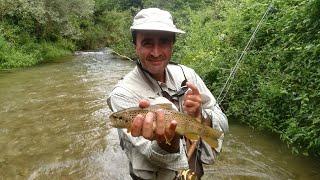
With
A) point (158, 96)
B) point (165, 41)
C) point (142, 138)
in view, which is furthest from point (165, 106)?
point (165, 41)

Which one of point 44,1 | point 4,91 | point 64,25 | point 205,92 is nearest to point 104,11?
point 64,25

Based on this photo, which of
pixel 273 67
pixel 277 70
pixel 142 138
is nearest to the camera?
pixel 142 138

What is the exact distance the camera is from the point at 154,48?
9.32ft

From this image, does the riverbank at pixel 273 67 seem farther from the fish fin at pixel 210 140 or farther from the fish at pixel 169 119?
the fish at pixel 169 119

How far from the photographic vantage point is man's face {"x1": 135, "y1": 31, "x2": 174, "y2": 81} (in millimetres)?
2836

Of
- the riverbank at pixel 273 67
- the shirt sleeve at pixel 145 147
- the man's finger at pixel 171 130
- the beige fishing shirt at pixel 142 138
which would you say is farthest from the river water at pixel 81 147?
the man's finger at pixel 171 130

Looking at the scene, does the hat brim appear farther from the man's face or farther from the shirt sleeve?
the shirt sleeve

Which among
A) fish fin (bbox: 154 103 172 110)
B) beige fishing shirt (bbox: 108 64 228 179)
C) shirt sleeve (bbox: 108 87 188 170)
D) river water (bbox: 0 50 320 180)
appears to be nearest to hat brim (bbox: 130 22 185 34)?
beige fishing shirt (bbox: 108 64 228 179)

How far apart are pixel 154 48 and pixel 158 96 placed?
353 millimetres

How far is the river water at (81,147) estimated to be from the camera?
634 centimetres

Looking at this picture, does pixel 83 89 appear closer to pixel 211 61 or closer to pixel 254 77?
pixel 211 61

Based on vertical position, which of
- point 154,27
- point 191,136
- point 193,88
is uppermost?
point 154,27

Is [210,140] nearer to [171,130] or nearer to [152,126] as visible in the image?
[171,130]

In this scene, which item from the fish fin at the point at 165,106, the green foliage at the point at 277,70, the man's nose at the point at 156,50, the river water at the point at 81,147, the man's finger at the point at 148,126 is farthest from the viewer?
the river water at the point at 81,147
